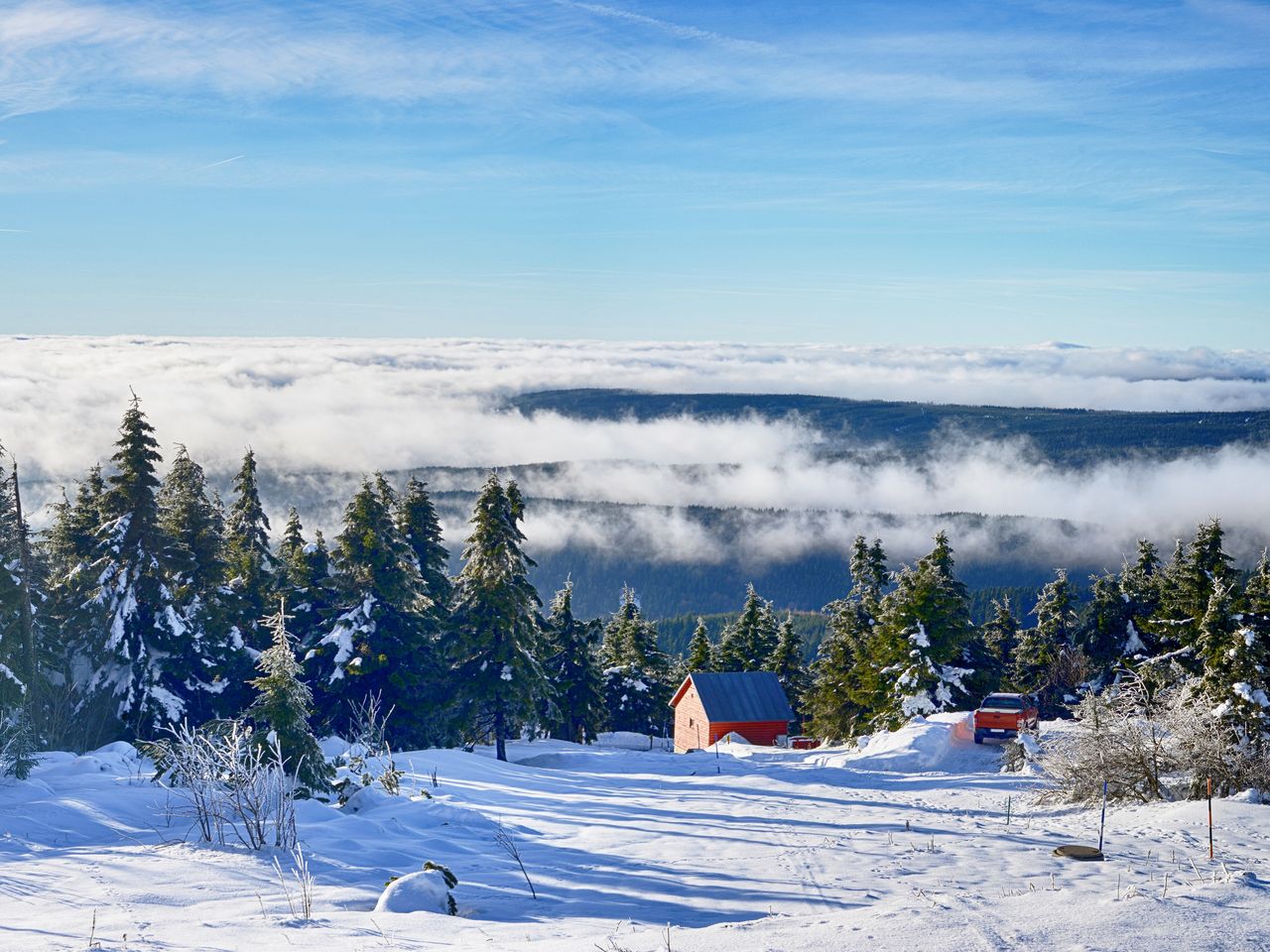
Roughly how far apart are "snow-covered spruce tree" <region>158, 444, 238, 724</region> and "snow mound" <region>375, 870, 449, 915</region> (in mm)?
25535

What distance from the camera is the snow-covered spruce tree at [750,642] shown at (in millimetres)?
70938

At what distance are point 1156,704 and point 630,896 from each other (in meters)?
13.7

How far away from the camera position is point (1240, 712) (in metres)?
19.0

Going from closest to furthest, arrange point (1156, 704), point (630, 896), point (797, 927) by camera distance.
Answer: point (797, 927)
point (630, 896)
point (1156, 704)

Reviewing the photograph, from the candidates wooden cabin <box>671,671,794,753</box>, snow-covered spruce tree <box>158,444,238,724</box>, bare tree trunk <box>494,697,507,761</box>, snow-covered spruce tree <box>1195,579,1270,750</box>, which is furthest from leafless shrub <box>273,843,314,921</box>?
wooden cabin <box>671,671,794,753</box>

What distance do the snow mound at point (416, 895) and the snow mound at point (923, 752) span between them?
804 inches

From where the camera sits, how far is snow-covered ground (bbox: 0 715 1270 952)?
1005 cm

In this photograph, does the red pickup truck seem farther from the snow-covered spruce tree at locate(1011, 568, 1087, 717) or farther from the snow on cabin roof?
the snow on cabin roof

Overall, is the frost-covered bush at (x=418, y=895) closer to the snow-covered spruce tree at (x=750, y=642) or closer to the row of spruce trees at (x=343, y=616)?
the row of spruce trees at (x=343, y=616)

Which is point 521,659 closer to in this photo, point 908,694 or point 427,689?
point 427,689

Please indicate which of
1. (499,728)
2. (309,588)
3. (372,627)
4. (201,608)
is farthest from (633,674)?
(201,608)

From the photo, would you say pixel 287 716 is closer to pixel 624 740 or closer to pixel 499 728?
pixel 499 728

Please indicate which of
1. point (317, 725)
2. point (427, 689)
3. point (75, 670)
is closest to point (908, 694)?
point (427, 689)

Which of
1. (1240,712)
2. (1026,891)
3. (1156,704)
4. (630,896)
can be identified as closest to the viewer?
(1026,891)
